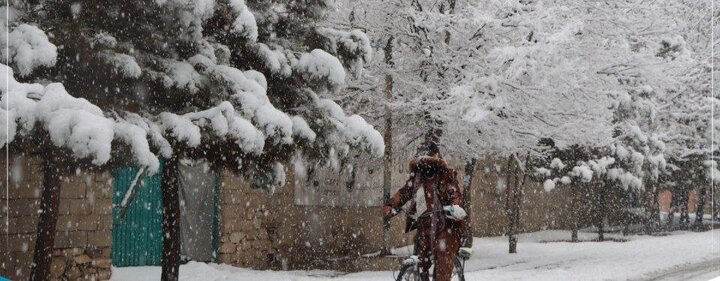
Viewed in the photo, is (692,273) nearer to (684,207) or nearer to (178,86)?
(178,86)

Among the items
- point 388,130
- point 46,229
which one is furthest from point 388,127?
point 46,229

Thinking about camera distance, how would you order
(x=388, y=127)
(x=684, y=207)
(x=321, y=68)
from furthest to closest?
(x=684, y=207) → (x=388, y=127) → (x=321, y=68)

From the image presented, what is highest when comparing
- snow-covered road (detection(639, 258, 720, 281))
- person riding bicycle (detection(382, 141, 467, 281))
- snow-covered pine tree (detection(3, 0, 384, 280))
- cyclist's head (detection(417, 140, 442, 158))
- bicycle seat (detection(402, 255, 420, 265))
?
snow-covered pine tree (detection(3, 0, 384, 280))

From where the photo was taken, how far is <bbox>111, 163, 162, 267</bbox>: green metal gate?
1262 cm

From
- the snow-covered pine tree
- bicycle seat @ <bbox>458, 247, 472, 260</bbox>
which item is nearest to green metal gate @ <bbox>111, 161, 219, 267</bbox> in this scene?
the snow-covered pine tree

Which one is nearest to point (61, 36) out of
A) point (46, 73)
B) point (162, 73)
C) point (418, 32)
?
point (46, 73)

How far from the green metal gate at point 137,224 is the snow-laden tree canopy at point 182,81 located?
344 centimetres

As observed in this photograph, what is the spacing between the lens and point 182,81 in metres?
8.52

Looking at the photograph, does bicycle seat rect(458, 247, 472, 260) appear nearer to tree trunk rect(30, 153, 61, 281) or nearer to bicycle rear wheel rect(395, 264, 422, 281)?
bicycle rear wheel rect(395, 264, 422, 281)

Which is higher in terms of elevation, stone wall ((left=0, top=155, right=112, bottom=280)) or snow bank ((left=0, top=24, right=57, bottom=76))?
snow bank ((left=0, top=24, right=57, bottom=76))

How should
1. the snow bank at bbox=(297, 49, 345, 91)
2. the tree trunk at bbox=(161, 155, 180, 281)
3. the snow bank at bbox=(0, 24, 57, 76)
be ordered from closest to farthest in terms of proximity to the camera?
the snow bank at bbox=(0, 24, 57, 76)
the snow bank at bbox=(297, 49, 345, 91)
the tree trunk at bbox=(161, 155, 180, 281)

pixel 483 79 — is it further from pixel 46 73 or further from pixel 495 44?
pixel 46 73

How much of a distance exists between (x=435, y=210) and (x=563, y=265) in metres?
8.15

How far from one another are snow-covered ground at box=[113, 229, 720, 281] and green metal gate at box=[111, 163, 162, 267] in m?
0.24
